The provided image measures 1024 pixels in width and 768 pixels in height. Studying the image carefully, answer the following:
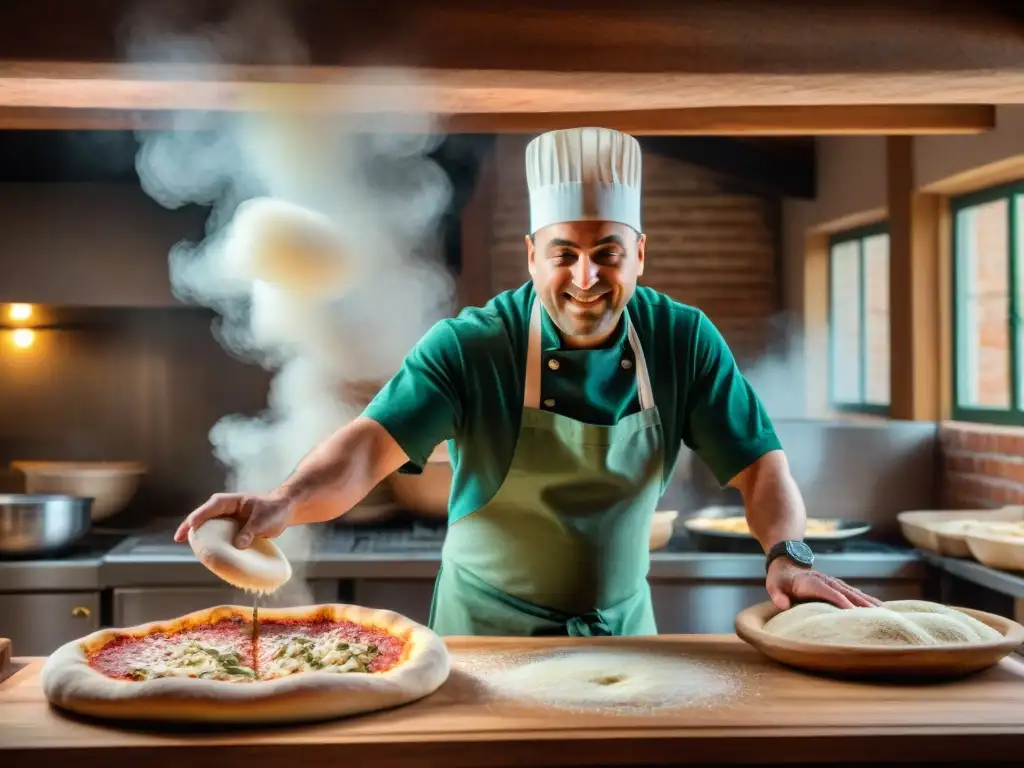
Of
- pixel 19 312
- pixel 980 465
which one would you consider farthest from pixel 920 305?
pixel 19 312

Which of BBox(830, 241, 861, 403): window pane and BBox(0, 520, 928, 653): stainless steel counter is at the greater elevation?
BBox(830, 241, 861, 403): window pane

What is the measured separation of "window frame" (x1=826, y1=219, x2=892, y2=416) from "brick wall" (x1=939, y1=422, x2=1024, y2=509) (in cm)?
99

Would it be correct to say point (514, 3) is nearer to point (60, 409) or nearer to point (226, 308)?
point (226, 308)

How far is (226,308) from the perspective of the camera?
4453 mm

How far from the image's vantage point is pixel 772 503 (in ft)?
7.22

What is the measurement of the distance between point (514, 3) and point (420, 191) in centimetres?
232

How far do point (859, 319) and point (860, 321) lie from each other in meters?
0.03

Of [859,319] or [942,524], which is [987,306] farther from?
[859,319]

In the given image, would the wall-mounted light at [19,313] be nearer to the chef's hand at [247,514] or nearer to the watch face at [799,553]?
the chef's hand at [247,514]

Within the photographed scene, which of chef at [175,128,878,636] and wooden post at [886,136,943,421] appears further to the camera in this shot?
wooden post at [886,136,943,421]

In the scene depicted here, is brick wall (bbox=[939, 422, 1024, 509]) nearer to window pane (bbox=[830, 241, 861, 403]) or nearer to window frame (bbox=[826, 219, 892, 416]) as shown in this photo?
window frame (bbox=[826, 219, 892, 416])

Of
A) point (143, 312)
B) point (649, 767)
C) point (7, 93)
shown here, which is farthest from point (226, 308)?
point (649, 767)

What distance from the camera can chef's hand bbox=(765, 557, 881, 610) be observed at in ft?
6.39

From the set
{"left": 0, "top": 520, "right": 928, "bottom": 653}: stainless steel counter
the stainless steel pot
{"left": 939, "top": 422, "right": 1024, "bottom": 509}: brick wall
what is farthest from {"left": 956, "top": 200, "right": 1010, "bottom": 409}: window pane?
the stainless steel pot
